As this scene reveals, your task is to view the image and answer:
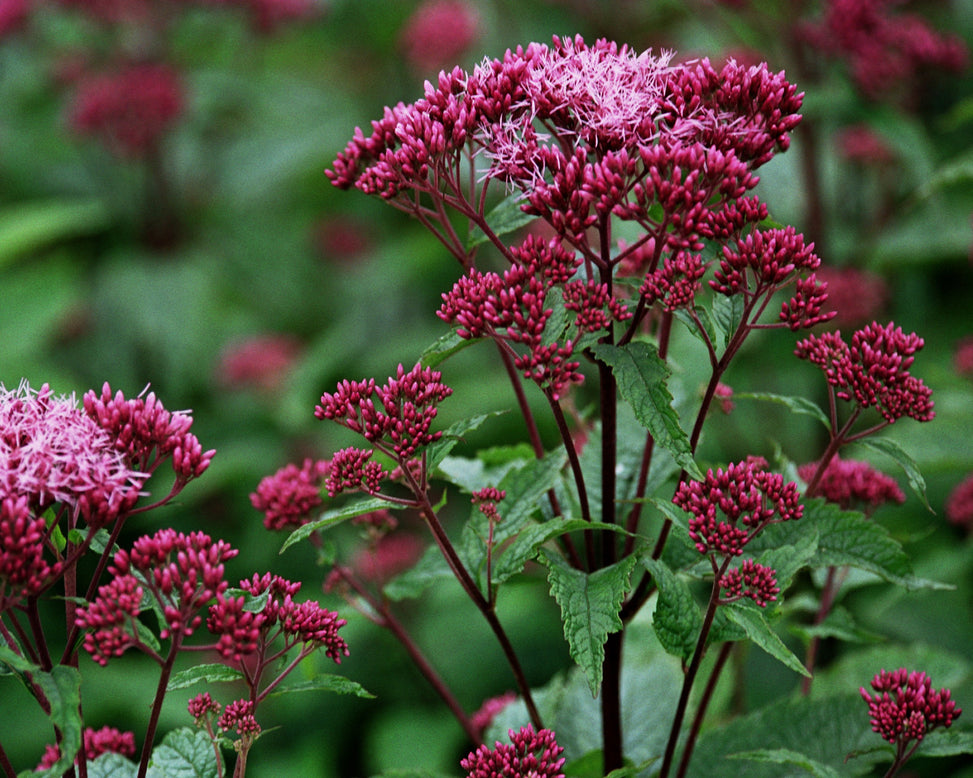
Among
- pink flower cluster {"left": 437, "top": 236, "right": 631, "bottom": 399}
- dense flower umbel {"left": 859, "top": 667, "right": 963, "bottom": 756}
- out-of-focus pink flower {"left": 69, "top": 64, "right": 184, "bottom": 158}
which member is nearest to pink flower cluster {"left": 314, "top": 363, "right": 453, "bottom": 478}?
pink flower cluster {"left": 437, "top": 236, "right": 631, "bottom": 399}

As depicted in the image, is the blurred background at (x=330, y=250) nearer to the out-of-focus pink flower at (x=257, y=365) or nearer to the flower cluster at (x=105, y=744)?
the out-of-focus pink flower at (x=257, y=365)

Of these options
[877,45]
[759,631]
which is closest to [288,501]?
[759,631]

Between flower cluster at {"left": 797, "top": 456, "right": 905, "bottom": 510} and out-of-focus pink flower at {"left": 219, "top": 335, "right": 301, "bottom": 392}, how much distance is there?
2775 millimetres

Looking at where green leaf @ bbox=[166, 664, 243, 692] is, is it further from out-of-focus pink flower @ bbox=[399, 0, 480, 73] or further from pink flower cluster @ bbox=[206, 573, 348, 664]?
out-of-focus pink flower @ bbox=[399, 0, 480, 73]

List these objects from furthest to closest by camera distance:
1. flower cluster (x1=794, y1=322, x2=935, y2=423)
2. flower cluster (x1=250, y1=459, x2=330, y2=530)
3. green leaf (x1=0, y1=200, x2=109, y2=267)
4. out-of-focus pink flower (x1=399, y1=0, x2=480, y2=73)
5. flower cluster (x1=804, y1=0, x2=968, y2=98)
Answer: out-of-focus pink flower (x1=399, y1=0, x2=480, y2=73) → green leaf (x1=0, y1=200, x2=109, y2=267) → flower cluster (x1=804, y1=0, x2=968, y2=98) → flower cluster (x1=250, y1=459, x2=330, y2=530) → flower cluster (x1=794, y1=322, x2=935, y2=423)

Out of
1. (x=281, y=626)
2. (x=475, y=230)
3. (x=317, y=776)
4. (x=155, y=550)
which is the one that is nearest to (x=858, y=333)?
(x=475, y=230)

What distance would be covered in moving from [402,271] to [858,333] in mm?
3064

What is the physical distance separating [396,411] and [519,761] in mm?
475

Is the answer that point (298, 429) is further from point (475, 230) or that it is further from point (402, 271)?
point (475, 230)

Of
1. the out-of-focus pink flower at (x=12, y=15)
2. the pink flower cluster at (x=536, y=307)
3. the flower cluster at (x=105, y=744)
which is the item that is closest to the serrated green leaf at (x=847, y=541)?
the pink flower cluster at (x=536, y=307)

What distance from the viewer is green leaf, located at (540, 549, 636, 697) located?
1.22m

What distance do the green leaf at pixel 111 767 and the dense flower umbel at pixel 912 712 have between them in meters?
1.04

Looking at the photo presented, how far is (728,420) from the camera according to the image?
12.1 ft

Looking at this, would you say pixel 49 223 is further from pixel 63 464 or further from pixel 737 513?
pixel 737 513
